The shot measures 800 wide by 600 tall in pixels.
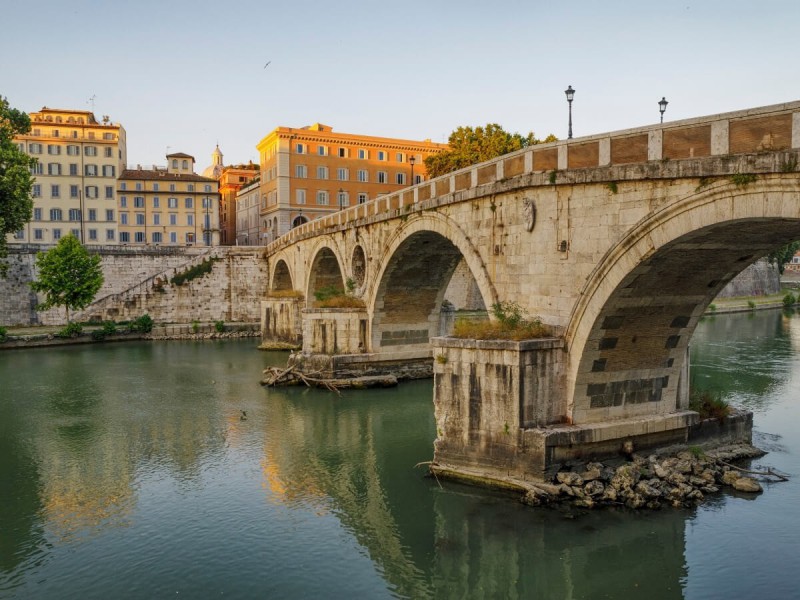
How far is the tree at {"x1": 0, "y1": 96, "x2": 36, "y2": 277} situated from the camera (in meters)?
33.0

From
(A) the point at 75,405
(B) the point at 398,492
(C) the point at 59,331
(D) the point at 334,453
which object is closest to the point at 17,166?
(C) the point at 59,331

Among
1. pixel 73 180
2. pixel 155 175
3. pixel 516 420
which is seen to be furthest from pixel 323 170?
pixel 516 420

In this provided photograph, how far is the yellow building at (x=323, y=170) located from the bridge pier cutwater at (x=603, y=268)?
128ft

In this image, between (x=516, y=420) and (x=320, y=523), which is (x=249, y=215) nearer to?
(x=320, y=523)

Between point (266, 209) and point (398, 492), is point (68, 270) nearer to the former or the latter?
point (266, 209)

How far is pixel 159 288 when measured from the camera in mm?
44625

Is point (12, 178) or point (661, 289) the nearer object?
point (661, 289)

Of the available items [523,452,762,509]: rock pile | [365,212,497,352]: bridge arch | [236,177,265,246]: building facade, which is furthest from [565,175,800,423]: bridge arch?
[236,177,265,246]: building facade

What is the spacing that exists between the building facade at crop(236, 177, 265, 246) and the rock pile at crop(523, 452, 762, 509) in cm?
5002

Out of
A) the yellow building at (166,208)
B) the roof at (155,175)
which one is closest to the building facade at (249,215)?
the yellow building at (166,208)

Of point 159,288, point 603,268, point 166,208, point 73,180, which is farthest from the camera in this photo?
point 166,208

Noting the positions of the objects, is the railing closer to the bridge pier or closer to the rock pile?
the bridge pier

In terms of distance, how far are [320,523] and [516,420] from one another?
164 inches

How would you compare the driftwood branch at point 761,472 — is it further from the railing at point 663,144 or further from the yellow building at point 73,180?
the yellow building at point 73,180
